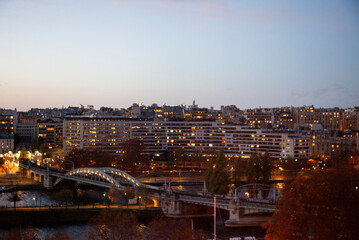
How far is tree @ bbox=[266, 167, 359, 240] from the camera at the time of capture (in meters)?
18.0

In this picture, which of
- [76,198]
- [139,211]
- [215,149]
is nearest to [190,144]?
[215,149]

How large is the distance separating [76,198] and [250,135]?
28336 millimetres

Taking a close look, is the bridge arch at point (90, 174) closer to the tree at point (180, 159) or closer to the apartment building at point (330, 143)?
the tree at point (180, 159)

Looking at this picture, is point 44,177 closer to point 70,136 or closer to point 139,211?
point 139,211

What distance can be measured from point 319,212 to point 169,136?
4637cm

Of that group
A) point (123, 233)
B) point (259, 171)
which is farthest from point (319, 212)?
point (259, 171)

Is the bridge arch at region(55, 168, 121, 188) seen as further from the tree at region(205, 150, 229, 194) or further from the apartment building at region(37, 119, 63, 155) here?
the apartment building at region(37, 119, 63, 155)

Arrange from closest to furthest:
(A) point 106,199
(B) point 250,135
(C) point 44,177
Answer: (A) point 106,199 → (C) point 44,177 → (B) point 250,135

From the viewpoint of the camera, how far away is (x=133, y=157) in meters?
51.2

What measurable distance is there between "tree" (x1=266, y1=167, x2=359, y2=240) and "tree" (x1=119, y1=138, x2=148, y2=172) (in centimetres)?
3035

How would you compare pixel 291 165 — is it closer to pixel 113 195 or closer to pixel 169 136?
pixel 169 136

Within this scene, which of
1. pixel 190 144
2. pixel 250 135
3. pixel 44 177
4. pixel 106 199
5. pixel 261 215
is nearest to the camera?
pixel 261 215

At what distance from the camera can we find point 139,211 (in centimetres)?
2948

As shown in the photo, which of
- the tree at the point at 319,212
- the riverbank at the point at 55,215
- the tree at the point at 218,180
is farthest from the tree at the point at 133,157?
the tree at the point at 319,212
